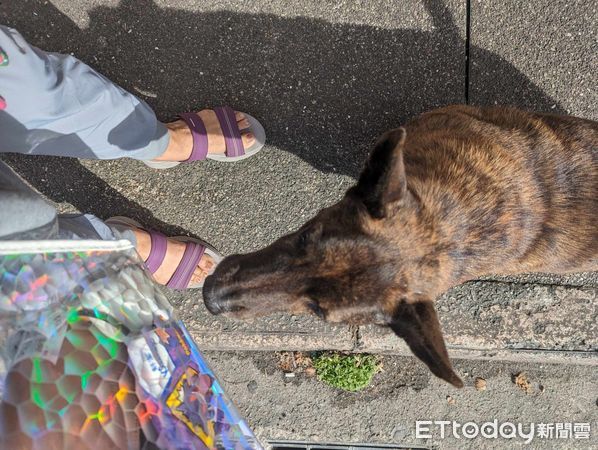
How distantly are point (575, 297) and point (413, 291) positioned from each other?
6.85ft

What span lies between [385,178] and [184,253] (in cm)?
194

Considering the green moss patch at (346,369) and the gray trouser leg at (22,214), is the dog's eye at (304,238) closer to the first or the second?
the gray trouser leg at (22,214)

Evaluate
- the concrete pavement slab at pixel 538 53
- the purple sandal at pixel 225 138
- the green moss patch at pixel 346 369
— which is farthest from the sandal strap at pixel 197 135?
the concrete pavement slab at pixel 538 53

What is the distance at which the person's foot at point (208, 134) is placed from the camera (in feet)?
11.2

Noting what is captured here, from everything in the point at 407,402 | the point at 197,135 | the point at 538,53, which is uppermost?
the point at 538,53

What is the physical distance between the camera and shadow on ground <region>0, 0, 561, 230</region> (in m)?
3.64

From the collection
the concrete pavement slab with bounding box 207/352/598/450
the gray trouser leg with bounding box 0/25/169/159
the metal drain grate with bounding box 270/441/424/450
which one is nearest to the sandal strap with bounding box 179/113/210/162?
the gray trouser leg with bounding box 0/25/169/159

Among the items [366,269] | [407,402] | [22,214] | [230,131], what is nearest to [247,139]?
A: [230,131]

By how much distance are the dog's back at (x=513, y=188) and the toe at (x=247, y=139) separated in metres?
1.21

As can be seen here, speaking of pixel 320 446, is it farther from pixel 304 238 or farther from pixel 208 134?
pixel 208 134

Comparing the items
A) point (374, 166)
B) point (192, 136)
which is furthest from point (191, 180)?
point (374, 166)

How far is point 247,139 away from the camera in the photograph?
358cm

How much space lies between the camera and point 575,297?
151 inches

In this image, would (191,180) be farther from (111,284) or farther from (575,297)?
(575,297)
